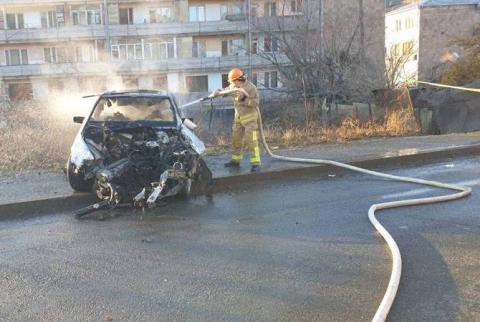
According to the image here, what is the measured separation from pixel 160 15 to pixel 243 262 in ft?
130

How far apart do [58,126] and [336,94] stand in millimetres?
8631

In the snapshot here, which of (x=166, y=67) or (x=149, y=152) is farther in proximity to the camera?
(x=166, y=67)

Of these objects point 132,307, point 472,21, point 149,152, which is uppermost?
point 472,21

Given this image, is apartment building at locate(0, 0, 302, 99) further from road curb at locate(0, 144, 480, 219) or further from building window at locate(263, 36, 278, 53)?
road curb at locate(0, 144, 480, 219)

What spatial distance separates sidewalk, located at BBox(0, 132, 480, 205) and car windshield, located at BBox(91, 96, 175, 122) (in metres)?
1.15

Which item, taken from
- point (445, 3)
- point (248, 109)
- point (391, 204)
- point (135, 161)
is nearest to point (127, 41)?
point (445, 3)

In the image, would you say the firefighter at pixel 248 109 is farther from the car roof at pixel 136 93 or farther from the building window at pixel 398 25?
the building window at pixel 398 25

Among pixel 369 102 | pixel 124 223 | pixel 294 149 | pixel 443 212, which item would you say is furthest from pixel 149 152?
pixel 369 102

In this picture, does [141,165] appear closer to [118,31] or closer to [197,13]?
[118,31]

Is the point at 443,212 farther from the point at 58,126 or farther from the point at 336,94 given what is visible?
the point at 336,94

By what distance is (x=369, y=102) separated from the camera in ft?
50.9

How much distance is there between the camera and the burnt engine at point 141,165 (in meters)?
6.12

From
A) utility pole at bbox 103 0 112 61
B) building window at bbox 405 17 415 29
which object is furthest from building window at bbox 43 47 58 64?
building window at bbox 405 17 415 29

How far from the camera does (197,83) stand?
1622 inches
